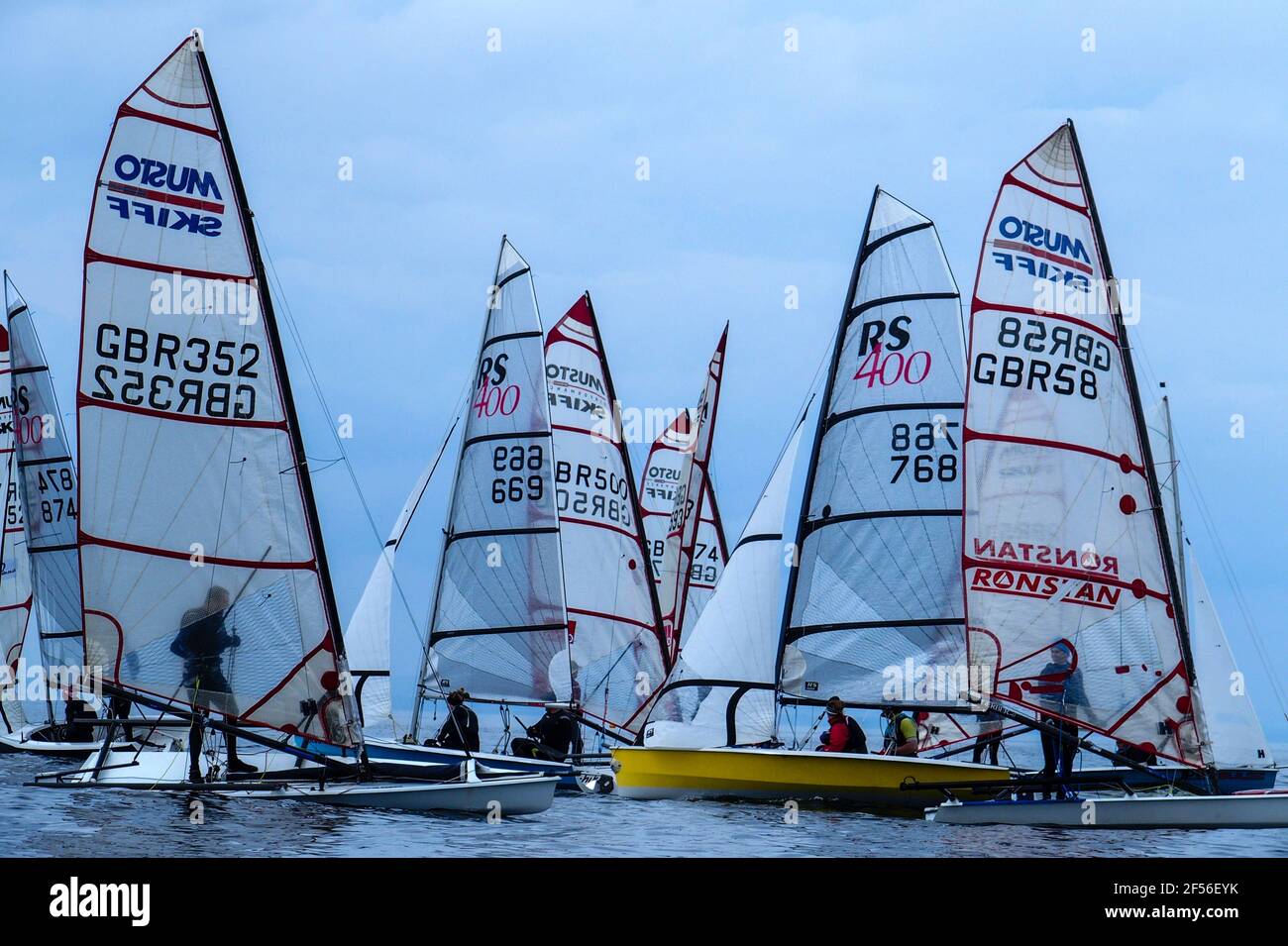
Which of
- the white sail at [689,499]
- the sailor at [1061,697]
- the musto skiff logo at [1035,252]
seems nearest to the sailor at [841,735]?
the sailor at [1061,697]

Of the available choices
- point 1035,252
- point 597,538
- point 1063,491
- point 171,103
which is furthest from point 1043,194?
point 597,538

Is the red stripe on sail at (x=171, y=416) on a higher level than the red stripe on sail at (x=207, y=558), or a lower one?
higher

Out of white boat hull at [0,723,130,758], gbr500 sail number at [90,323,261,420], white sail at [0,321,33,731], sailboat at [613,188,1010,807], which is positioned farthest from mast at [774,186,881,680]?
white sail at [0,321,33,731]

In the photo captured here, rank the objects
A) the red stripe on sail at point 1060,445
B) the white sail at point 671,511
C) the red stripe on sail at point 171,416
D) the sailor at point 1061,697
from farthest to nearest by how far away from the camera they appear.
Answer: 1. the white sail at point 671,511
2. the red stripe on sail at point 1060,445
3. the sailor at point 1061,697
4. the red stripe on sail at point 171,416

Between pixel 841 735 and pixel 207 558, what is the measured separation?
8426mm

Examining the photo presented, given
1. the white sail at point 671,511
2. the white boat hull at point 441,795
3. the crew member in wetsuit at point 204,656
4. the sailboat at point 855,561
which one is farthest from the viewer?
the white sail at point 671,511

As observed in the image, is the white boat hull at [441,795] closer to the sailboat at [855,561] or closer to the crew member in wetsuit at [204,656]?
the crew member in wetsuit at [204,656]

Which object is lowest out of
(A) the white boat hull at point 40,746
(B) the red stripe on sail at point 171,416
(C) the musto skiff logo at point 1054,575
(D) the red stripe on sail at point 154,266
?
(A) the white boat hull at point 40,746

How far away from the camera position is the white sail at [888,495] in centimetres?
2256

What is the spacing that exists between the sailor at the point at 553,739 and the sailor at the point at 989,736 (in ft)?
22.1

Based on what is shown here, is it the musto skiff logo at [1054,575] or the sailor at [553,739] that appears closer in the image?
the musto skiff logo at [1054,575]

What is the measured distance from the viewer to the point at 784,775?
20453 millimetres
